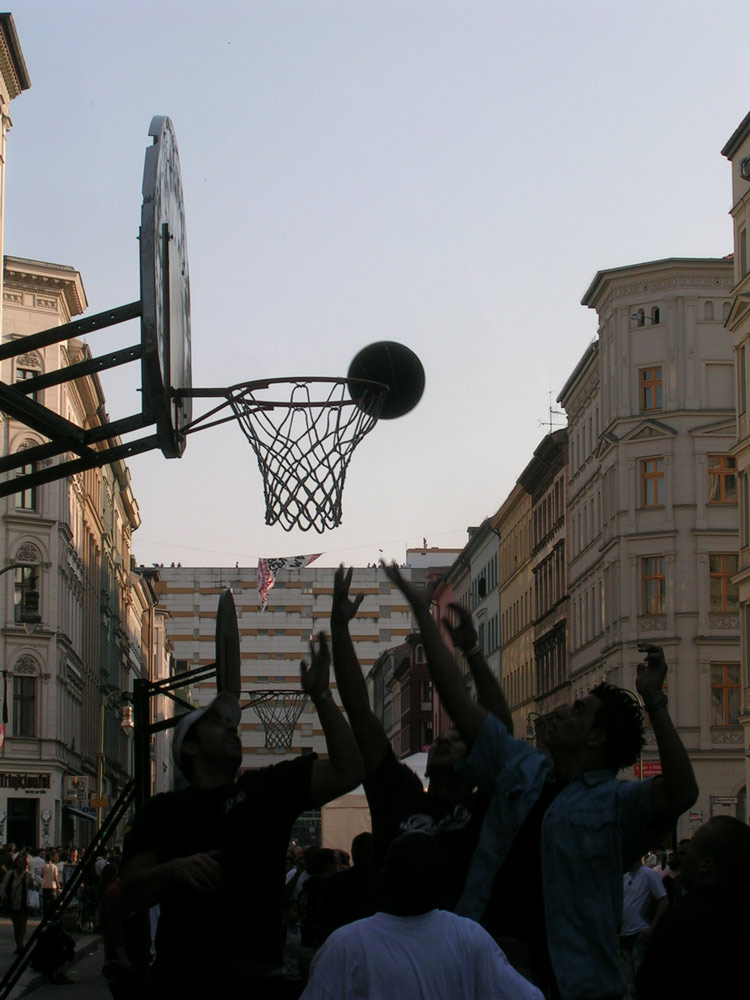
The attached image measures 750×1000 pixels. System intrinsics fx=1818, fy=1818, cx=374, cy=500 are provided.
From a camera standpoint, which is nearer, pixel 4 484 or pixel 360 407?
pixel 4 484

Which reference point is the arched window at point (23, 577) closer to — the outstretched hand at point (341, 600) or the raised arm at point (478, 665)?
A: the raised arm at point (478, 665)

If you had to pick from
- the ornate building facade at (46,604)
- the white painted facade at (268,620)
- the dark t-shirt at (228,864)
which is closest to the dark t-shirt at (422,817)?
the dark t-shirt at (228,864)

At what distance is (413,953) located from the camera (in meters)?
4.98

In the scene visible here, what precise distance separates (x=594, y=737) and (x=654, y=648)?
1.45 ft

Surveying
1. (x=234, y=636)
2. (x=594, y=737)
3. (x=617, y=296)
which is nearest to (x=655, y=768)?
(x=617, y=296)

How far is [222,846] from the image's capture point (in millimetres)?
5902

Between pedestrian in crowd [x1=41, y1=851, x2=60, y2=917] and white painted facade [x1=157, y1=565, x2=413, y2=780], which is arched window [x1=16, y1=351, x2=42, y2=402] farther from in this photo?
white painted facade [x1=157, y1=565, x2=413, y2=780]

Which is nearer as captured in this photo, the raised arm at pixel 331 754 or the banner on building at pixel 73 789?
the raised arm at pixel 331 754

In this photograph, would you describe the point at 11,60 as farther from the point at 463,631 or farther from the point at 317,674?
the point at 317,674

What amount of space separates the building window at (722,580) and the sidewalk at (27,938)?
27843mm

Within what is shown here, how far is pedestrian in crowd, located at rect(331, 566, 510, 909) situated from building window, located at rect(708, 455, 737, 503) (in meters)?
58.2

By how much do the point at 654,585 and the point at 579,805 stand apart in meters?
59.6

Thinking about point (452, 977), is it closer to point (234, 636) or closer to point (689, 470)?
point (234, 636)

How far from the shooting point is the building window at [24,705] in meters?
63.5
